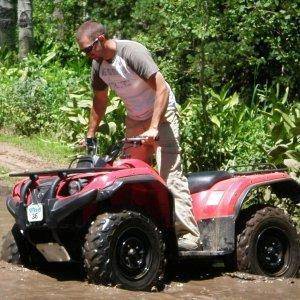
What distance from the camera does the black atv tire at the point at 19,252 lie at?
22.3 feet

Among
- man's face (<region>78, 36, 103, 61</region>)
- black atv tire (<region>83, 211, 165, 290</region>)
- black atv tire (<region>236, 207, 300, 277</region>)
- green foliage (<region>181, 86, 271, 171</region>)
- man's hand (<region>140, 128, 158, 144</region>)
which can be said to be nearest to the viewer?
black atv tire (<region>83, 211, 165, 290</region>)

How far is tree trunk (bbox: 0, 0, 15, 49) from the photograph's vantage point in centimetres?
1946

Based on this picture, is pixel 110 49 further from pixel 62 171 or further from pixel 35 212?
pixel 35 212

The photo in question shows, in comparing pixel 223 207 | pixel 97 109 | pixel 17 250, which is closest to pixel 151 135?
pixel 223 207

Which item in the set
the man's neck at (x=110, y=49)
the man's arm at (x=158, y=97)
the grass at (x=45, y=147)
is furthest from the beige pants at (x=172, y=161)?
the grass at (x=45, y=147)

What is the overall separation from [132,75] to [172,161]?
2.44 feet

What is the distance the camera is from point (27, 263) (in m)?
6.84

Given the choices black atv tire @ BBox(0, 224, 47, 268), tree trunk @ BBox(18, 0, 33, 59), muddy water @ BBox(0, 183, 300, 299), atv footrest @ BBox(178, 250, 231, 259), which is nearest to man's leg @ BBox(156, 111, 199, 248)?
atv footrest @ BBox(178, 250, 231, 259)

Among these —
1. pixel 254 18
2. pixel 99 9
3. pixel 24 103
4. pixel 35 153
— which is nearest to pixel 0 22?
pixel 99 9

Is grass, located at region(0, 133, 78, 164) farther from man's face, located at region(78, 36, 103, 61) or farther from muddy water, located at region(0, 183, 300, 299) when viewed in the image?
man's face, located at region(78, 36, 103, 61)

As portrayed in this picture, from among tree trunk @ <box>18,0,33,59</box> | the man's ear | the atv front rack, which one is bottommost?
the atv front rack

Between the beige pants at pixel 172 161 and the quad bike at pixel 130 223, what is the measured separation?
0.46 feet

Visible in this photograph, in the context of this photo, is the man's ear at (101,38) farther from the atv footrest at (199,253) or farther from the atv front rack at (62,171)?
the atv footrest at (199,253)

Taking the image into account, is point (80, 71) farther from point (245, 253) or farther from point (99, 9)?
point (245, 253)
